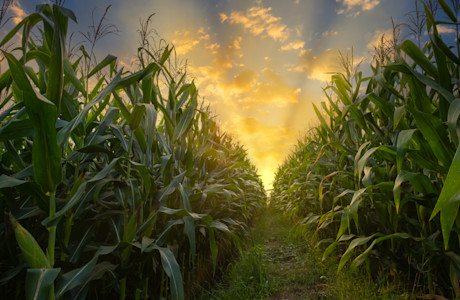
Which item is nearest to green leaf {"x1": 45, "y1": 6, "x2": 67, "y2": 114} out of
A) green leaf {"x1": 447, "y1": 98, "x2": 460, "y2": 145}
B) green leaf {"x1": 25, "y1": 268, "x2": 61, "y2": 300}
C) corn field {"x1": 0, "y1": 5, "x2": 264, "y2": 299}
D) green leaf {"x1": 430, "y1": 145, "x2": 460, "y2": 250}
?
corn field {"x1": 0, "y1": 5, "x2": 264, "y2": 299}

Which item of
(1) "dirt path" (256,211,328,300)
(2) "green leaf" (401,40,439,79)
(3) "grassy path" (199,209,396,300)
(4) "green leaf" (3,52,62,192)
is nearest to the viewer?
(4) "green leaf" (3,52,62,192)

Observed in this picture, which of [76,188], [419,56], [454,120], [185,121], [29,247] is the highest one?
[419,56]

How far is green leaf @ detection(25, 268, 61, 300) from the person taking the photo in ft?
2.20

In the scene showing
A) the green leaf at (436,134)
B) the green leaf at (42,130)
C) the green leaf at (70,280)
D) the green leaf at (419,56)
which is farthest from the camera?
the green leaf at (419,56)

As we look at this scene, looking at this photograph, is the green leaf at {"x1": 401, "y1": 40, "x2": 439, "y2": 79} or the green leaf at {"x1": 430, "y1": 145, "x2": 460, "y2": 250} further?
the green leaf at {"x1": 401, "y1": 40, "x2": 439, "y2": 79}

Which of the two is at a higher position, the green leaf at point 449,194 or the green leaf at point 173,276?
the green leaf at point 449,194

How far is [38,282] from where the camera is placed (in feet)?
2.22

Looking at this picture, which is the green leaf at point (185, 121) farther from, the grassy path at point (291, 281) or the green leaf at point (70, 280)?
the grassy path at point (291, 281)

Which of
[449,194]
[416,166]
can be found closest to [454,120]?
[449,194]

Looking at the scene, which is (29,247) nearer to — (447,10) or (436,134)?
(436,134)

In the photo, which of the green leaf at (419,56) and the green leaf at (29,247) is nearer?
the green leaf at (29,247)

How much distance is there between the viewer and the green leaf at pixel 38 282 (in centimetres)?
67

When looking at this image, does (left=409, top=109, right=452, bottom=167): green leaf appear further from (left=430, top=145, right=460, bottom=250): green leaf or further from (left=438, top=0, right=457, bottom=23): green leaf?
(left=438, top=0, right=457, bottom=23): green leaf

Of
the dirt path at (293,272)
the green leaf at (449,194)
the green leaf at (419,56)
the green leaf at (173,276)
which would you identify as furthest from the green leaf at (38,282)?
the green leaf at (419,56)
